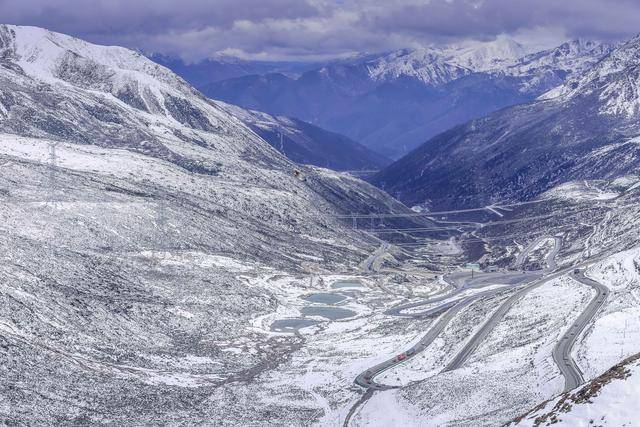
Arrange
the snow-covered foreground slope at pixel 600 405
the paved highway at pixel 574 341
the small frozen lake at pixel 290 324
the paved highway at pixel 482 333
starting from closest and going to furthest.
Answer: the snow-covered foreground slope at pixel 600 405
the paved highway at pixel 574 341
the paved highway at pixel 482 333
the small frozen lake at pixel 290 324

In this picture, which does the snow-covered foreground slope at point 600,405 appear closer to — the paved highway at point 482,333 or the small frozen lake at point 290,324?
the paved highway at point 482,333

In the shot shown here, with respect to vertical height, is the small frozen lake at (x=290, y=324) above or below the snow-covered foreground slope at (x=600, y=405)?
below

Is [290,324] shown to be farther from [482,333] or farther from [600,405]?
[600,405]

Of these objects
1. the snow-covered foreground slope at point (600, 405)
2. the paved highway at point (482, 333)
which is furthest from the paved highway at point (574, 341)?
the snow-covered foreground slope at point (600, 405)

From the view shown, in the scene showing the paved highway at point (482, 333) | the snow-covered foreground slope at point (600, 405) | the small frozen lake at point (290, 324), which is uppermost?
the snow-covered foreground slope at point (600, 405)

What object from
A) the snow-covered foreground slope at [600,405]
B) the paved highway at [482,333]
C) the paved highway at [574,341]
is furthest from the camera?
the paved highway at [482,333]

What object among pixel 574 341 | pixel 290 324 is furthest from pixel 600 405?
pixel 290 324
